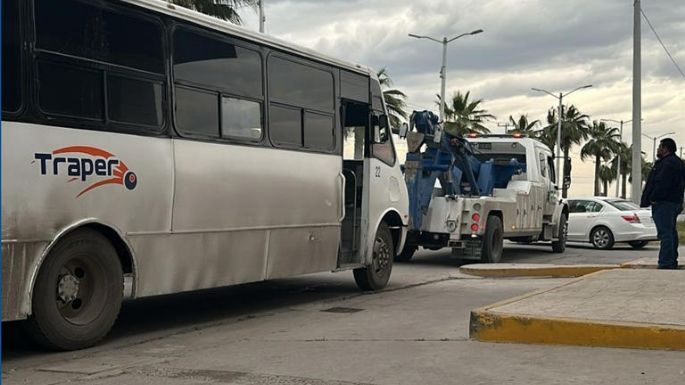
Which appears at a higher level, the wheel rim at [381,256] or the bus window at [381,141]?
the bus window at [381,141]

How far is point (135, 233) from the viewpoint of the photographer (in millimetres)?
7289

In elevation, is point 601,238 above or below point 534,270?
below

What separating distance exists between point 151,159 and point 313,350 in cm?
237

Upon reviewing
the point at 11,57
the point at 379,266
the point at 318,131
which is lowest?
the point at 379,266

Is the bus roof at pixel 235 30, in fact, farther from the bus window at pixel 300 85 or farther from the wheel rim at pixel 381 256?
the wheel rim at pixel 381 256

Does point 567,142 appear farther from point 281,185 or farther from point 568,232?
point 281,185

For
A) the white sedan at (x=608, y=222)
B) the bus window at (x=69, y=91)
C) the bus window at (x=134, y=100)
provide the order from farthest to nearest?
the white sedan at (x=608, y=222), the bus window at (x=134, y=100), the bus window at (x=69, y=91)

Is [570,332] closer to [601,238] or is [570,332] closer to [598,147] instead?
[601,238]

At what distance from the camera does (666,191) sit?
1136cm

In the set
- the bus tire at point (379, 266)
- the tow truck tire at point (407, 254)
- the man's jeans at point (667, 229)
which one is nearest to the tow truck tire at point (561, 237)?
the tow truck tire at point (407, 254)

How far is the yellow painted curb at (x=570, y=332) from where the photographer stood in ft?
20.7

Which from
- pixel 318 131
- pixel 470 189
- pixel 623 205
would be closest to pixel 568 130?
pixel 623 205

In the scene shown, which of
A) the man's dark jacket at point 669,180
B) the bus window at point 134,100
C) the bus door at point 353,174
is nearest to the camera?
the bus window at point 134,100

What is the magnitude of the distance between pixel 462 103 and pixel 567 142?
22.9 m
